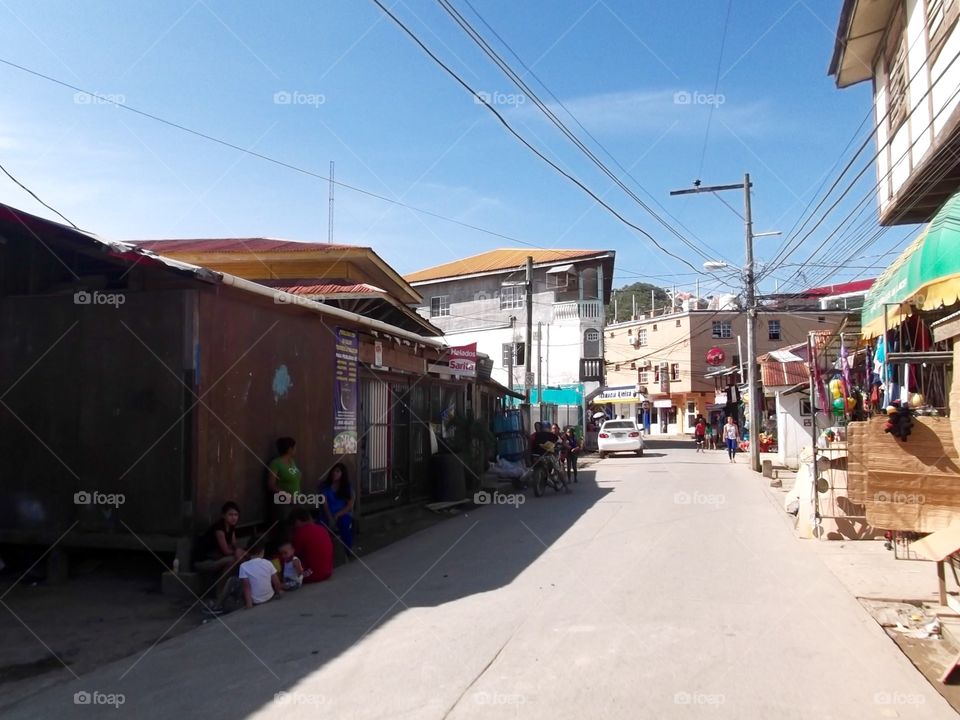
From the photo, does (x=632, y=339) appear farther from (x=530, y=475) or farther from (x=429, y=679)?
(x=429, y=679)

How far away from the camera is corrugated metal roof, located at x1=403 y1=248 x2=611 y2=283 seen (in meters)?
43.7

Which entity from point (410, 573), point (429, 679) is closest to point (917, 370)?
point (410, 573)

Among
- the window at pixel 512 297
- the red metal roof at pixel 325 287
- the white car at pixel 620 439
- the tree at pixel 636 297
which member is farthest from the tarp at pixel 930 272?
the tree at pixel 636 297

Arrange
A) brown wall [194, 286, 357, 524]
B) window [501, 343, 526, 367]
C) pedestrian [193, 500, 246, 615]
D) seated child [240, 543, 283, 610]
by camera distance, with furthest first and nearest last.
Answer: window [501, 343, 526, 367]
brown wall [194, 286, 357, 524]
pedestrian [193, 500, 246, 615]
seated child [240, 543, 283, 610]

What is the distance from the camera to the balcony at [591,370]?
43531mm

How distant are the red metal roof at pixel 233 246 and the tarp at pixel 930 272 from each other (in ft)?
42.6

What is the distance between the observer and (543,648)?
602 centimetres

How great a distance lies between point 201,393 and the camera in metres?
8.12

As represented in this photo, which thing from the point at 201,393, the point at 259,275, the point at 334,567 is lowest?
the point at 334,567

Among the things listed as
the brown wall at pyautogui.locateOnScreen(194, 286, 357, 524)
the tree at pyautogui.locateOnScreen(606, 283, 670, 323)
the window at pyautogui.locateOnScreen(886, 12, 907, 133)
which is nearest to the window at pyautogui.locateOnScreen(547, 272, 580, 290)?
the window at pyautogui.locateOnScreen(886, 12, 907, 133)

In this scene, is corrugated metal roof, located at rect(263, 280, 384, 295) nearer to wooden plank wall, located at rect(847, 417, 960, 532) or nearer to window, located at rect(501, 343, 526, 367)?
wooden plank wall, located at rect(847, 417, 960, 532)

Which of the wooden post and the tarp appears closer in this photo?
the tarp

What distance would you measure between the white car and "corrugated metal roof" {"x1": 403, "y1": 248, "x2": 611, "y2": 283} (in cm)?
1210

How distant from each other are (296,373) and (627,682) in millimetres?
6224
